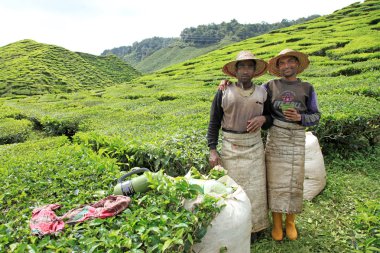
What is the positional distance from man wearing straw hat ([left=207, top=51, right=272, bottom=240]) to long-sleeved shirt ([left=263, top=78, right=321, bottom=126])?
134 mm

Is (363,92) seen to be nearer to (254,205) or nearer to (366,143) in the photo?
(366,143)

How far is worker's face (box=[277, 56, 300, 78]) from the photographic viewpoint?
3.41 meters

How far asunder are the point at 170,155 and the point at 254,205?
1298 millimetres

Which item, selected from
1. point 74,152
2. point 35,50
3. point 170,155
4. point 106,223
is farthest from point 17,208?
point 35,50

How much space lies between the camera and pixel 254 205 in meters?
3.54

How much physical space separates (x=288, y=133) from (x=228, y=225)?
146cm

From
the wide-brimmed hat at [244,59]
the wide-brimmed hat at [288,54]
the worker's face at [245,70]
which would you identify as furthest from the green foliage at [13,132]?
the wide-brimmed hat at [288,54]

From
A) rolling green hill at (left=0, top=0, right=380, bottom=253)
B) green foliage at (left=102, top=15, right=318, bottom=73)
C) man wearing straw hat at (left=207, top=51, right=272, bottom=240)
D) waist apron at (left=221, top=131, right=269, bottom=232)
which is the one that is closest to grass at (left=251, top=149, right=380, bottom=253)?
rolling green hill at (left=0, top=0, right=380, bottom=253)

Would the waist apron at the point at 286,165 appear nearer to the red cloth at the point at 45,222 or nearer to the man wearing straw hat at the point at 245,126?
the man wearing straw hat at the point at 245,126

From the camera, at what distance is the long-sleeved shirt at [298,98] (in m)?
3.35

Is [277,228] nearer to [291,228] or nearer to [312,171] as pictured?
[291,228]

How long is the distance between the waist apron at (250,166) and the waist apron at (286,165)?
5.0 inches

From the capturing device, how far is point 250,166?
136 inches

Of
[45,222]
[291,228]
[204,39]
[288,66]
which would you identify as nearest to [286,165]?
[291,228]
